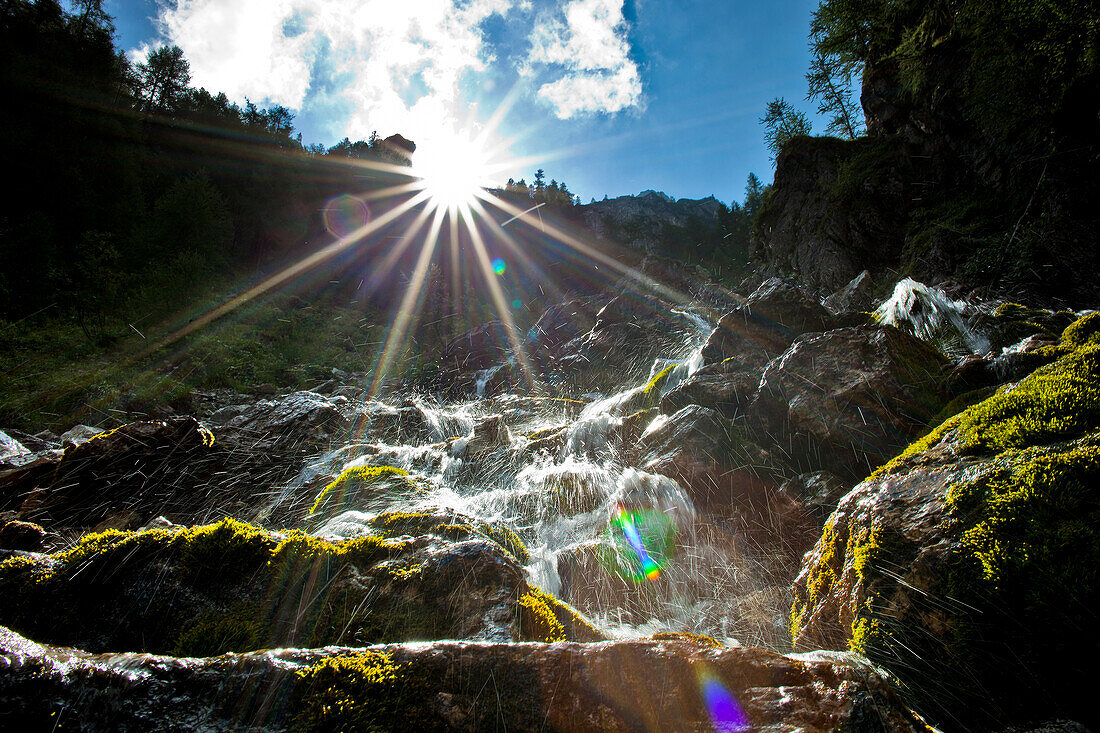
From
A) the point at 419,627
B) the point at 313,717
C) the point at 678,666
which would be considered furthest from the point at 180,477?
the point at 678,666

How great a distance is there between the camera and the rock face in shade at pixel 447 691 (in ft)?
3.87

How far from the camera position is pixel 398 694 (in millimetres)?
1311

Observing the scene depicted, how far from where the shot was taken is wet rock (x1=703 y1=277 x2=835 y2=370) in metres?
6.59

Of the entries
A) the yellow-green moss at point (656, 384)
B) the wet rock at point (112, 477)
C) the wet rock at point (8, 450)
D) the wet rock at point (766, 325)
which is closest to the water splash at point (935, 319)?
the wet rock at point (766, 325)

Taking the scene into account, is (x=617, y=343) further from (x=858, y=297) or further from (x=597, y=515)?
(x=597, y=515)

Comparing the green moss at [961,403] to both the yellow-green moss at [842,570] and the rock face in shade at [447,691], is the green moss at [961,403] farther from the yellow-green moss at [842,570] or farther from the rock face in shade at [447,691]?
the rock face in shade at [447,691]

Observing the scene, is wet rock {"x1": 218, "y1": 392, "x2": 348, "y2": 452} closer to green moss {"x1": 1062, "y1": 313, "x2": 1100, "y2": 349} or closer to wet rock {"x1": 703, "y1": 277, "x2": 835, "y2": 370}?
wet rock {"x1": 703, "y1": 277, "x2": 835, "y2": 370}

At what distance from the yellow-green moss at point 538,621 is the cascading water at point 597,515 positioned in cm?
98

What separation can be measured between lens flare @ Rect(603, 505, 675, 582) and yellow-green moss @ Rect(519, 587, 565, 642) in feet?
7.24

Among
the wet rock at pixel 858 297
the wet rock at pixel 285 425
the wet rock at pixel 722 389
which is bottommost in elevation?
the wet rock at pixel 285 425

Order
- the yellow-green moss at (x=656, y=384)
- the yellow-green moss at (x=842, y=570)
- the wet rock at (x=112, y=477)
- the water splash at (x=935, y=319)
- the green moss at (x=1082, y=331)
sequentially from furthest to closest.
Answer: the yellow-green moss at (x=656, y=384) < the water splash at (x=935, y=319) < the wet rock at (x=112, y=477) < the green moss at (x=1082, y=331) < the yellow-green moss at (x=842, y=570)

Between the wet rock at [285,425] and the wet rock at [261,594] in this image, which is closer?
the wet rock at [261,594]

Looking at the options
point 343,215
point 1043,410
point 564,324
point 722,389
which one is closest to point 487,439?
point 722,389

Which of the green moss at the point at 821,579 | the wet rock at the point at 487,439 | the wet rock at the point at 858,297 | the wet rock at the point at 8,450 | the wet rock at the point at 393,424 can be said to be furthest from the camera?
the wet rock at the point at 858,297
